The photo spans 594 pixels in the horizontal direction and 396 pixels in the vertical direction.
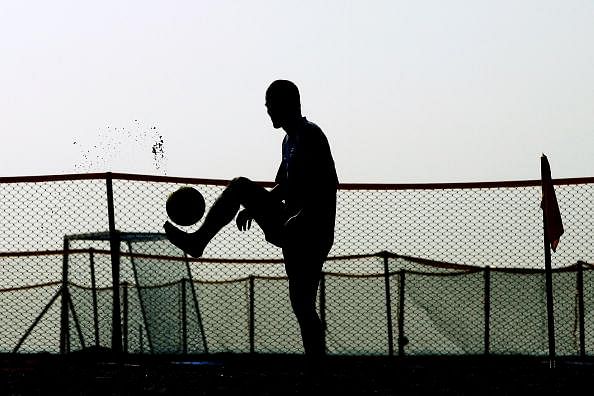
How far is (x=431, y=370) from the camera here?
31.3ft

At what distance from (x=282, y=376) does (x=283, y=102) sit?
2.80m

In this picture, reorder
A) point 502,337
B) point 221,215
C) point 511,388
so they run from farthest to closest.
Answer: point 502,337
point 511,388
point 221,215

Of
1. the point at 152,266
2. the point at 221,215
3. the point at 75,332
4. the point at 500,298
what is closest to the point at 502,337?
the point at 500,298

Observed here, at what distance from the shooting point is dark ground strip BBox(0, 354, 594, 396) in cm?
772

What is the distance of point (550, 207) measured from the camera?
10.1 metres

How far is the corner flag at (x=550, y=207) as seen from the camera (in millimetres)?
10070

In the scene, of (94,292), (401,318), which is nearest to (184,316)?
(94,292)

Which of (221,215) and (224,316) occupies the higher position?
(221,215)

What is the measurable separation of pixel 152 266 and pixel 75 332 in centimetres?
109

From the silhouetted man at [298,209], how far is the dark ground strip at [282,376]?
0.55m

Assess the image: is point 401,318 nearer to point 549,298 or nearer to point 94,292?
point 549,298

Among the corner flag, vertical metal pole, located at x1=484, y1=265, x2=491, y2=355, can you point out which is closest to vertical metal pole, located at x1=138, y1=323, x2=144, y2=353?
vertical metal pole, located at x1=484, y1=265, x2=491, y2=355

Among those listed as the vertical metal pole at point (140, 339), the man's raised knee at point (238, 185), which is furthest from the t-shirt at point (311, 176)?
the vertical metal pole at point (140, 339)

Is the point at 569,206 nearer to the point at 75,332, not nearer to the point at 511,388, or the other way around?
the point at 511,388
